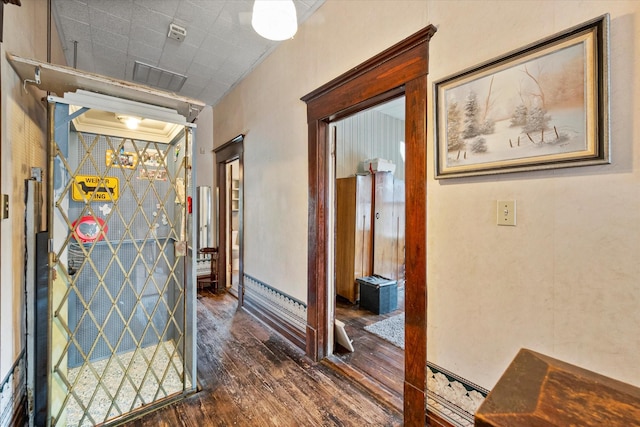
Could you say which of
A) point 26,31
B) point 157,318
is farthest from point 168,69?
point 157,318

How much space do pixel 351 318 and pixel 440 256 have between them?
204 centimetres

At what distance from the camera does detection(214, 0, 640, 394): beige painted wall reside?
102cm

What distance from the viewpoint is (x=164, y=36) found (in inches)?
107

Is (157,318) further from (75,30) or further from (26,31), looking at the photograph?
(75,30)

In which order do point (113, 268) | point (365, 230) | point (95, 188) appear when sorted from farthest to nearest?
point (365, 230) → point (113, 268) → point (95, 188)

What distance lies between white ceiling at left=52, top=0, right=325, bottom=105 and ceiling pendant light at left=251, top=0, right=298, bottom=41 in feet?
3.26

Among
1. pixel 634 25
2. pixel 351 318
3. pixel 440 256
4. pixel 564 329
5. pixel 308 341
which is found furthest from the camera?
pixel 351 318

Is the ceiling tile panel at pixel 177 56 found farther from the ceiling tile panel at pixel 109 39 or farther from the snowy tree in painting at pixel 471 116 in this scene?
the snowy tree in painting at pixel 471 116

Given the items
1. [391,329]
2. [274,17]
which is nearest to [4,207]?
[274,17]

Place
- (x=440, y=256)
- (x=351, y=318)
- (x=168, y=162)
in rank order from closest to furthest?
(x=440, y=256) → (x=168, y=162) → (x=351, y=318)

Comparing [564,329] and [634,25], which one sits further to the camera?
→ [564,329]

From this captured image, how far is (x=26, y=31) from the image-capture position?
1656 mm

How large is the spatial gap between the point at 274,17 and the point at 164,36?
6.11 ft

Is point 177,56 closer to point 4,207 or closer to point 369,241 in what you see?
point 4,207
